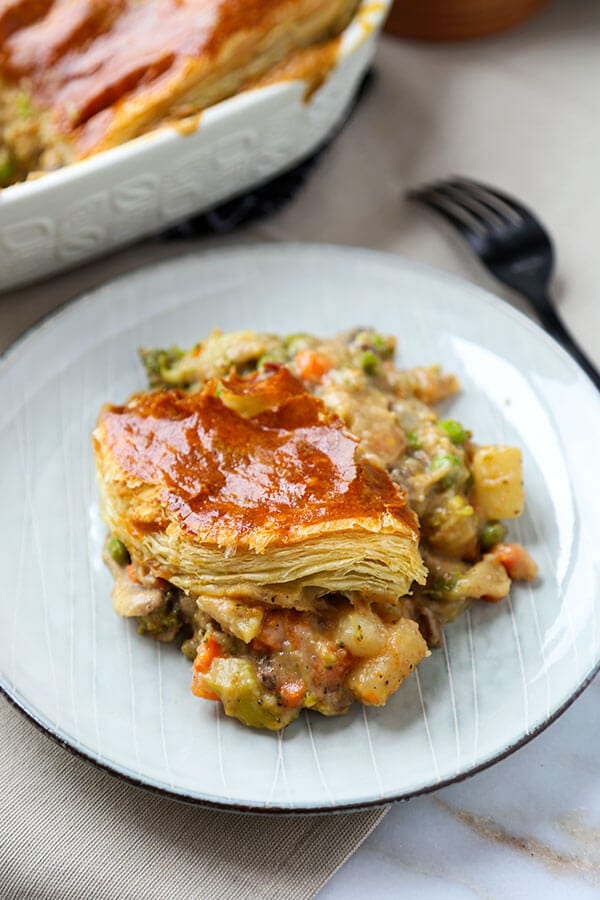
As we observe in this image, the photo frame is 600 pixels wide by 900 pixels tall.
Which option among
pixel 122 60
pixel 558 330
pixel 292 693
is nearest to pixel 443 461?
pixel 292 693

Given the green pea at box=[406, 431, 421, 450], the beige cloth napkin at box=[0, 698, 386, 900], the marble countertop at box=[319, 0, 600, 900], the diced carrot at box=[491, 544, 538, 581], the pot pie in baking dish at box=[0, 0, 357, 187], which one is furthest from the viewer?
the pot pie in baking dish at box=[0, 0, 357, 187]

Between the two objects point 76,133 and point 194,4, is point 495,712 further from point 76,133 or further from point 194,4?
point 194,4

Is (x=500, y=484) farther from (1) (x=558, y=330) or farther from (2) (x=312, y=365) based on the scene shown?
(1) (x=558, y=330)

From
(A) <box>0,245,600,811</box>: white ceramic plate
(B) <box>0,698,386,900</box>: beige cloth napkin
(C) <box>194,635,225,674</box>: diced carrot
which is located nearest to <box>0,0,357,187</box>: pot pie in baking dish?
(A) <box>0,245,600,811</box>: white ceramic plate

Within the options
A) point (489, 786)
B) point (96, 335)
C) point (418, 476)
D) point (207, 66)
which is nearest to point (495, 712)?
point (489, 786)

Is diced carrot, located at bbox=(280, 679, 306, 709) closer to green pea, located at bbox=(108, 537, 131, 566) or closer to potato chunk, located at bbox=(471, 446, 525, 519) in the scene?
green pea, located at bbox=(108, 537, 131, 566)

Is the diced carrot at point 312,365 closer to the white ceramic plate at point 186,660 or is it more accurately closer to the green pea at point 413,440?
the green pea at point 413,440
